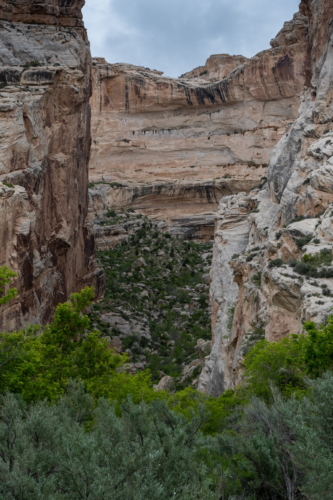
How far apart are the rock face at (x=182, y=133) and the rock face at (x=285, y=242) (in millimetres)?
24348

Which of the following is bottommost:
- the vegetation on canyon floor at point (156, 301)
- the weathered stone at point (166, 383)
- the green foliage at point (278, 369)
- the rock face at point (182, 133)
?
the weathered stone at point (166, 383)

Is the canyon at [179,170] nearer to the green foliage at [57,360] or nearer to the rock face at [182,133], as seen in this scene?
the rock face at [182,133]

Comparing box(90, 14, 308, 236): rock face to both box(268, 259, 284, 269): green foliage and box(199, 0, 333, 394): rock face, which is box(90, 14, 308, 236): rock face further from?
box(268, 259, 284, 269): green foliage

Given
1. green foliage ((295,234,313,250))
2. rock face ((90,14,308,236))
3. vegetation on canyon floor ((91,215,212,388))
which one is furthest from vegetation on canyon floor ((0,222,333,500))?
rock face ((90,14,308,236))

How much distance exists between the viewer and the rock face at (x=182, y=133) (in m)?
73.3

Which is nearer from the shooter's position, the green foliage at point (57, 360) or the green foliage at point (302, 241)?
the green foliage at point (57, 360)

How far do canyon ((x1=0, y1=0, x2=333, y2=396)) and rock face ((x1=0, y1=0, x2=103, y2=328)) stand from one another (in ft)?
0.38

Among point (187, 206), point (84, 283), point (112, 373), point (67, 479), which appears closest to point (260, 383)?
point (112, 373)

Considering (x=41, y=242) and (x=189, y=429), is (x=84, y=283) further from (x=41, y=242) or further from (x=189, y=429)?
(x=189, y=429)

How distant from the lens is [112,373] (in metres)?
17.4

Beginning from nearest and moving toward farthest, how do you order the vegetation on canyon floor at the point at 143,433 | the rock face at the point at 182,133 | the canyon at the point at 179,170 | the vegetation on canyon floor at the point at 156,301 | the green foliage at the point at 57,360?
the vegetation on canyon floor at the point at 143,433
the green foliage at the point at 57,360
the canyon at the point at 179,170
the vegetation on canyon floor at the point at 156,301
the rock face at the point at 182,133

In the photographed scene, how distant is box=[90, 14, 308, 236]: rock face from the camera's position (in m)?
73.3

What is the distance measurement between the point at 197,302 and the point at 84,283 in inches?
432

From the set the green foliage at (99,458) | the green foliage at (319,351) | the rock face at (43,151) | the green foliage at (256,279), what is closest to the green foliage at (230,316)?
the green foliage at (256,279)
